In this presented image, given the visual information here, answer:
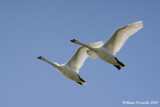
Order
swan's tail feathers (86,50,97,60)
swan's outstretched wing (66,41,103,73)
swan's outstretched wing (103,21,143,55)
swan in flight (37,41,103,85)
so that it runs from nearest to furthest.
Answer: swan's outstretched wing (103,21,143,55) < swan in flight (37,41,103,85) < swan's tail feathers (86,50,97,60) < swan's outstretched wing (66,41,103,73)

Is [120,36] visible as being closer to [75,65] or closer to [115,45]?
[115,45]

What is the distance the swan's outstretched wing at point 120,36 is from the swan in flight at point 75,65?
105 inches

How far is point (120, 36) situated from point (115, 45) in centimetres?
83

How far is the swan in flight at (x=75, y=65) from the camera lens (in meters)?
37.5

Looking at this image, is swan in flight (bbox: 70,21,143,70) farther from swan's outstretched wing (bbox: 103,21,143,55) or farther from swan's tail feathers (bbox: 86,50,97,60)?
swan's tail feathers (bbox: 86,50,97,60)

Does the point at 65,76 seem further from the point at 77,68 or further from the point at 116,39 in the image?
the point at 116,39

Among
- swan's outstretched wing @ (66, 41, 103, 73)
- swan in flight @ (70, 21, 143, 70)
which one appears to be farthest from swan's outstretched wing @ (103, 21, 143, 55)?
swan's outstretched wing @ (66, 41, 103, 73)

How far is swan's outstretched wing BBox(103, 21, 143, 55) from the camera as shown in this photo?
35.6m

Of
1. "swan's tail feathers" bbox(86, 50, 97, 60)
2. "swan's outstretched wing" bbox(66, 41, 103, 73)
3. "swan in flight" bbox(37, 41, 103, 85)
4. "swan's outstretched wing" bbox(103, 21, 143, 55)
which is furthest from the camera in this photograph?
"swan's outstretched wing" bbox(66, 41, 103, 73)

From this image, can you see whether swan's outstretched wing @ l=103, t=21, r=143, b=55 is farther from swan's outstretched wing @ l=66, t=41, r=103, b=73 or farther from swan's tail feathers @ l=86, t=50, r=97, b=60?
swan's outstretched wing @ l=66, t=41, r=103, b=73

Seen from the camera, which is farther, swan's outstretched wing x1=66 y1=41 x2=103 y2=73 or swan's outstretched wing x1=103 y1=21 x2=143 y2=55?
swan's outstretched wing x1=66 y1=41 x2=103 y2=73

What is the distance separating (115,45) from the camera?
36.9m

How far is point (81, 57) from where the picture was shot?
3903 centimetres

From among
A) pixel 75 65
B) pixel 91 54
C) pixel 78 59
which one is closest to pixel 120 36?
pixel 91 54
